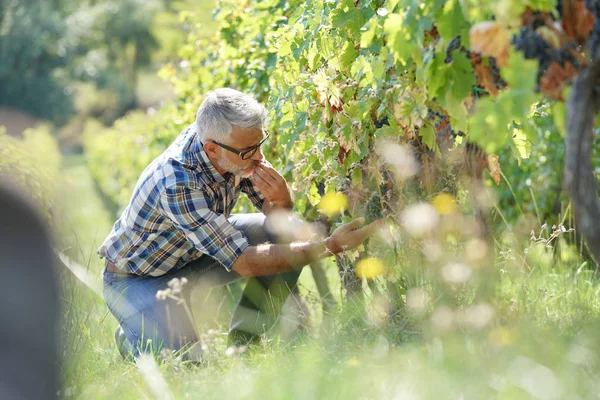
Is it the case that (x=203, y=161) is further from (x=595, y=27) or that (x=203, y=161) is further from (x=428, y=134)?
(x=595, y=27)

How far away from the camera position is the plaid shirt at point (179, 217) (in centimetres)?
364

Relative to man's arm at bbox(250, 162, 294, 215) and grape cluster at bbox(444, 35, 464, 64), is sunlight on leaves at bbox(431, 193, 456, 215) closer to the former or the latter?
grape cluster at bbox(444, 35, 464, 64)

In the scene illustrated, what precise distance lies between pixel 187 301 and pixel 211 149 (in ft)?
3.01

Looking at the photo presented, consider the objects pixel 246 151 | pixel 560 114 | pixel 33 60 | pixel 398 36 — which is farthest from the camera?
pixel 33 60

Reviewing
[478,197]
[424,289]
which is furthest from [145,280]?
[478,197]

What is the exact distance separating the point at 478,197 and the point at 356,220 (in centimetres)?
59

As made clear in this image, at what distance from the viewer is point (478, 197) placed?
116 inches

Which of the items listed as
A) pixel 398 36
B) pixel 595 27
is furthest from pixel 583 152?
pixel 398 36

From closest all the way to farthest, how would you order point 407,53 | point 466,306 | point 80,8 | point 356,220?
point 407,53 < point 466,306 < point 356,220 < point 80,8

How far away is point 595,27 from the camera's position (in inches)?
77.3

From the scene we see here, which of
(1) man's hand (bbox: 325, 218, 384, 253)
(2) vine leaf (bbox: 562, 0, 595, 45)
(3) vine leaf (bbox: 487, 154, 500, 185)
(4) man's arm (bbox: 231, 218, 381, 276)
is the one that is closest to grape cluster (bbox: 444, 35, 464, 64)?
(2) vine leaf (bbox: 562, 0, 595, 45)

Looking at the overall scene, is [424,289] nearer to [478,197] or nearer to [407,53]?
[478,197]

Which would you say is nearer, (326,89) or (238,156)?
(326,89)

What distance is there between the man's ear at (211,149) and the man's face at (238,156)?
3 centimetres
